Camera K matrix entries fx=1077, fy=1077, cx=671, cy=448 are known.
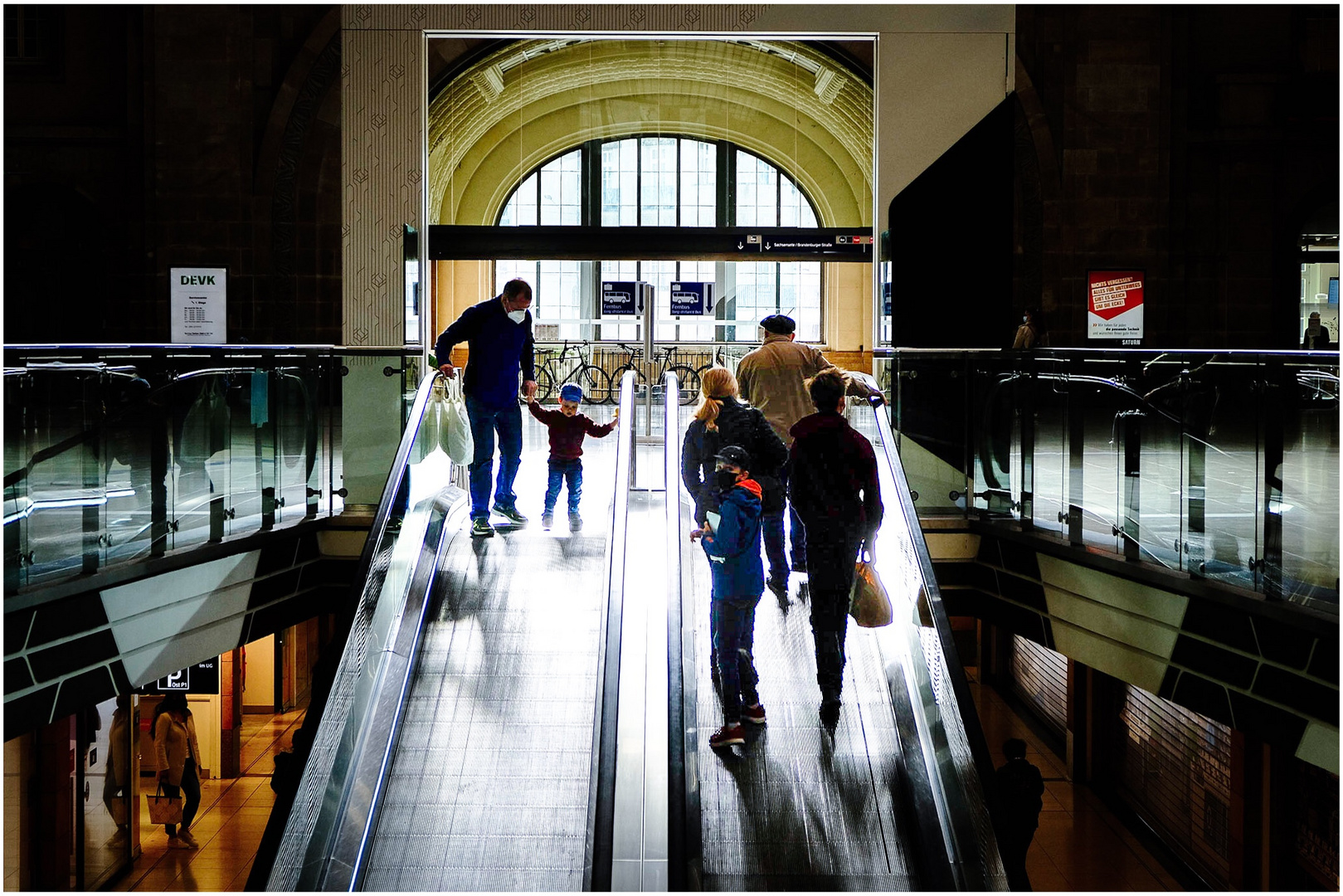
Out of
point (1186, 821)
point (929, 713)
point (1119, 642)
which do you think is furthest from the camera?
point (1186, 821)

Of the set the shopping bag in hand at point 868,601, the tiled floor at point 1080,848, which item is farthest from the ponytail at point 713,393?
the tiled floor at point 1080,848

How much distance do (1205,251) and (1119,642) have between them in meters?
9.03

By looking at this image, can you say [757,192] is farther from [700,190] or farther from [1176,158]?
[1176,158]

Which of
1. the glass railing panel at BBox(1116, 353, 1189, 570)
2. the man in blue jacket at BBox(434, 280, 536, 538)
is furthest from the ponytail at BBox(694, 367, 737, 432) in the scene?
the glass railing panel at BBox(1116, 353, 1189, 570)

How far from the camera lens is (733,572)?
196 inches

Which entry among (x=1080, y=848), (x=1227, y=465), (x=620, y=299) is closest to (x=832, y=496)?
(x=1227, y=465)

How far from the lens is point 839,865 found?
15.5ft

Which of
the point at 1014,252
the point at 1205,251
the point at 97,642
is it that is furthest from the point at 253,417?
the point at 1205,251

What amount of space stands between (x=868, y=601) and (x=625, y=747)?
1362 mm

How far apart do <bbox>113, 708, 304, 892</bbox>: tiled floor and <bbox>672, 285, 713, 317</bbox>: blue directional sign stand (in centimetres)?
740

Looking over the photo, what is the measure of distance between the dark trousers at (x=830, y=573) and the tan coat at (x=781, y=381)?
1314 millimetres

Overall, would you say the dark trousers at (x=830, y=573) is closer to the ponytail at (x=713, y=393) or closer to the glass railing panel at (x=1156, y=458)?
the ponytail at (x=713, y=393)

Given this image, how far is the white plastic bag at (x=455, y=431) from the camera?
7.16 metres

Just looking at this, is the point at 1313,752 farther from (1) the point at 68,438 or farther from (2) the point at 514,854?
(1) the point at 68,438
